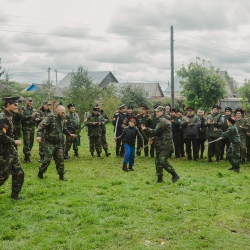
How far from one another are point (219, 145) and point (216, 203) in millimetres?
6342

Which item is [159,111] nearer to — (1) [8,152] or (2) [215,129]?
(1) [8,152]

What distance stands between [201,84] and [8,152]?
26884 mm

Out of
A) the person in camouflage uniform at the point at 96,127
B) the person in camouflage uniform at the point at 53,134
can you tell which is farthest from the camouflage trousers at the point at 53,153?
the person in camouflage uniform at the point at 96,127

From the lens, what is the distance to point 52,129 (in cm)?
1002

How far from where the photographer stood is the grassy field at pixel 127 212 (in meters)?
6.00

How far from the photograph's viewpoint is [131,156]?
1235 cm

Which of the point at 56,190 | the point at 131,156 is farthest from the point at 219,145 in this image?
the point at 56,190

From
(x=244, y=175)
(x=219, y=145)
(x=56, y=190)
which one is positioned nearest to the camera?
(x=56, y=190)

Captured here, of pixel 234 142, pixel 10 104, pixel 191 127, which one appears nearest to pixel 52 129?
pixel 10 104

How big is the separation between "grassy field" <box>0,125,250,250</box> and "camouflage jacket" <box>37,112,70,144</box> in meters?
1.19

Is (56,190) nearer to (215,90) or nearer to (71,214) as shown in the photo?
(71,214)

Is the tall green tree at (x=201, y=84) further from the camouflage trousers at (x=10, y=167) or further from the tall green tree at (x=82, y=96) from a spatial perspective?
the camouflage trousers at (x=10, y=167)

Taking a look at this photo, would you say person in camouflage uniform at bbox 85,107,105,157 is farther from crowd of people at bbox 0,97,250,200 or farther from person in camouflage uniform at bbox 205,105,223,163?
person in camouflage uniform at bbox 205,105,223,163

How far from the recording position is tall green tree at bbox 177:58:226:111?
32.8 metres
